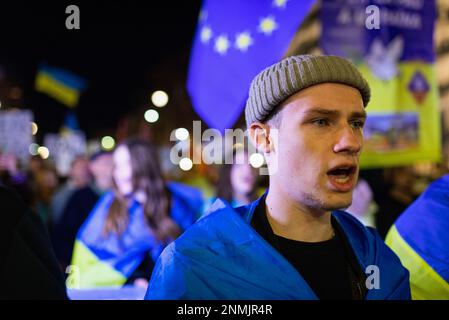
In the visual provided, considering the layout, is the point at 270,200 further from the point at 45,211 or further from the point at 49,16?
the point at 45,211

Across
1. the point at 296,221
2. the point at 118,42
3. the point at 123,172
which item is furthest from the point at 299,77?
the point at 118,42

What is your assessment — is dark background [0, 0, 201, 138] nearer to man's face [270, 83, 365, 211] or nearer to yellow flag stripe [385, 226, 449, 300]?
yellow flag stripe [385, 226, 449, 300]

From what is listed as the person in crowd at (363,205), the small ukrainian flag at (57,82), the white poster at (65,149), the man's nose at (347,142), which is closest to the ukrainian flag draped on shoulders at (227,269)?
the man's nose at (347,142)

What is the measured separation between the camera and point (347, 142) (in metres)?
1.59

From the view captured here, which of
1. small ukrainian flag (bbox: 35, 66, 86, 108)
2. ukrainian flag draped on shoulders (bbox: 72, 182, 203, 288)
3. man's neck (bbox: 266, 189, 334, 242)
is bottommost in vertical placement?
ukrainian flag draped on shoulders (bbox: 72, 182, 203, 288)

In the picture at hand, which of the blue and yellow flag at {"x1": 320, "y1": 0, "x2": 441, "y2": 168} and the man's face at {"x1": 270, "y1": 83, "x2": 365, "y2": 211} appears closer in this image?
the man's face at {"x1": 270, "y1": 83, "x2": 365, "y2": 211}

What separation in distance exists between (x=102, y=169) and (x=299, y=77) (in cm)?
338

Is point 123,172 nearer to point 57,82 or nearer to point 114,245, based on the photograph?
point 114,245

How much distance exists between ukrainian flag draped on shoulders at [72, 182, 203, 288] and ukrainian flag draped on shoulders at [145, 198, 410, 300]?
187cm

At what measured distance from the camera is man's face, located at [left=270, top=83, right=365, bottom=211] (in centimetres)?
161

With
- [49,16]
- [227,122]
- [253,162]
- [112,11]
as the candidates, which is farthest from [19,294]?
[112,11]

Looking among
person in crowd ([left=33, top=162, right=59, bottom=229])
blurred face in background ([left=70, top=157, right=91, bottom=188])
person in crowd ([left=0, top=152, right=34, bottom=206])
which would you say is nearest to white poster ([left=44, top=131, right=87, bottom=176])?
person in crowd ([left=33, top=162, right=59, bottom=229])
